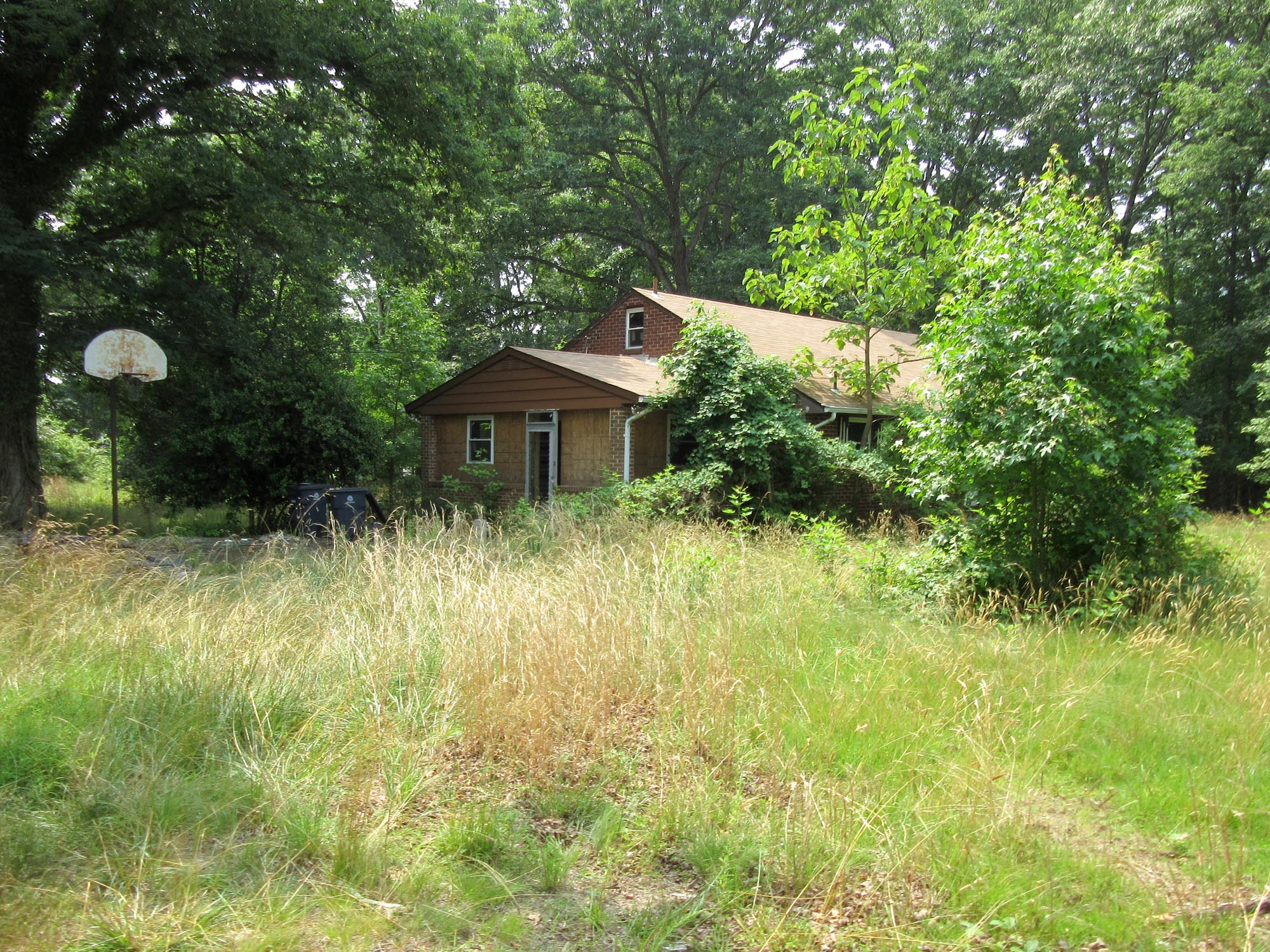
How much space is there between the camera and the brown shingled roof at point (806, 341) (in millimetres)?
18562

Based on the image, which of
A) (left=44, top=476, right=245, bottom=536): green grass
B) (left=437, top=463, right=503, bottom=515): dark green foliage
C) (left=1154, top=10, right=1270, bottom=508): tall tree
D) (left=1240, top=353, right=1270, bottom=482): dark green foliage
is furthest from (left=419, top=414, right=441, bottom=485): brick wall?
(left=1154, top=10, right=1270, bottom=508): tall tree

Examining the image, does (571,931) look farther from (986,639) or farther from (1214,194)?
(1214,194)

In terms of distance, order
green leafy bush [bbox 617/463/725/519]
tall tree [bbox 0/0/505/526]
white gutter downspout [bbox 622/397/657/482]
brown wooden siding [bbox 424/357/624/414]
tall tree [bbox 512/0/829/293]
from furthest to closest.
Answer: tall tree [bbox 512/0/829/293], brown wooden siding [bbox 424/357/624/414], white gutter downspout [bbox 622/397/657/482], green leafy bush [bbox 617/463/725/519], tall tree [bbox 0/0/505/526]

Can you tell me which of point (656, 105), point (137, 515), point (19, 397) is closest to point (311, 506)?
point (19, 397)

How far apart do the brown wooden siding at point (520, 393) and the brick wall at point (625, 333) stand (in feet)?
11.4

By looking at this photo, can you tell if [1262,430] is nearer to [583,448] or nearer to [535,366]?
[583,448]

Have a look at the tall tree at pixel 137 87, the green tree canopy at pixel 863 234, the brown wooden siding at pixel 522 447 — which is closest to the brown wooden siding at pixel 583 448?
the brown wooden siding at pixel 522 447

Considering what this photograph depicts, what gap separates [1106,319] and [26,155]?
15.8 metres

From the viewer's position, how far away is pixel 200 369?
628 inches

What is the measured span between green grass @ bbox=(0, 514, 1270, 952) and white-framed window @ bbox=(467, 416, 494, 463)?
12206 millimetres

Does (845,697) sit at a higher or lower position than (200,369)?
lower

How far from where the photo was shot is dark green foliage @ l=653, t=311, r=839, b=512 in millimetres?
15336

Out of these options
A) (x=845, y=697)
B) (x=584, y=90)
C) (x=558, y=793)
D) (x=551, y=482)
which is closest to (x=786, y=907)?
(x=558, y=793)

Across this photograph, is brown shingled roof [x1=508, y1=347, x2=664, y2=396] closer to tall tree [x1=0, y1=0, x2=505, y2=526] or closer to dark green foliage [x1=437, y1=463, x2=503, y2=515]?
dark green foliage [x1=437, y1=463, x2=503, y2=515]
